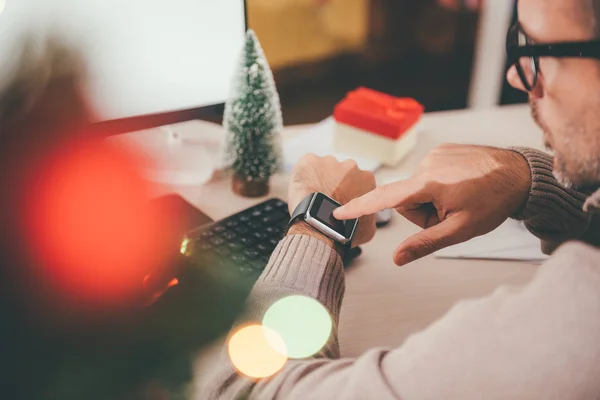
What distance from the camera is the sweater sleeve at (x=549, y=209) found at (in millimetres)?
805

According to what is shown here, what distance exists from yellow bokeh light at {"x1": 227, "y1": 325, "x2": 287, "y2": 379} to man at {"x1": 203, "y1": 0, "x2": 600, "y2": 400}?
0.04ft

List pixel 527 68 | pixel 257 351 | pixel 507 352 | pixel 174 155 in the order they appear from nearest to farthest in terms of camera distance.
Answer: pixel 507 352
pixel 257 351
pixel 527 68
pixel 174 155

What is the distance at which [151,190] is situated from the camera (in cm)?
94

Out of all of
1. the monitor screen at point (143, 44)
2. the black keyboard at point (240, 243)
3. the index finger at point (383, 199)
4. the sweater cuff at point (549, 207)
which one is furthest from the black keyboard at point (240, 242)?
the sweater cuff at point (549, 207)

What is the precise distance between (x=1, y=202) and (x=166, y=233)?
0.35 m

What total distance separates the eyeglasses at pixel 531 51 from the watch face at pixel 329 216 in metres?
0.29

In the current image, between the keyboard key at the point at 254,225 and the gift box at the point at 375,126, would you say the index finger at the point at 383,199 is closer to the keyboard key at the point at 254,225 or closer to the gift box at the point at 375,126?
the keyboard key at the point at 254,225

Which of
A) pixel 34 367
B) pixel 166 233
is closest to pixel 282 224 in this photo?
pixel 166 233

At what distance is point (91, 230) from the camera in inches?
25.8

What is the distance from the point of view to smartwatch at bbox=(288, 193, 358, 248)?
0.74m

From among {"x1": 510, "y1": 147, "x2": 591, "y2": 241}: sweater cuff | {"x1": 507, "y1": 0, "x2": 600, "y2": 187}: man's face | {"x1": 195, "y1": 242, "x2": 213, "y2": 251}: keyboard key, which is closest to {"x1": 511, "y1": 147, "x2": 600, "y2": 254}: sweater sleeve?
{"x1": 510, "y1": 147, "x2": 591, "y2": 241}: sweater cuff

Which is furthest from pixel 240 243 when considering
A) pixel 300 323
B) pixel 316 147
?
pixel 316 147

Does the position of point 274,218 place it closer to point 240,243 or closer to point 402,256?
point 240,243

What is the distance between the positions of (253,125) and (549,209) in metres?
0.48
